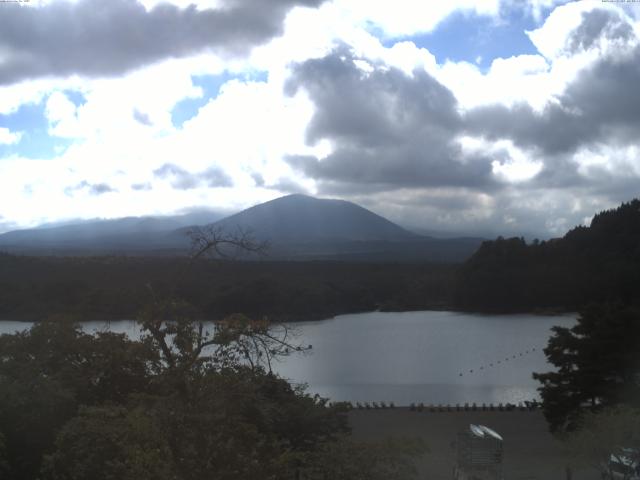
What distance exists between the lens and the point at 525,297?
40562 mm

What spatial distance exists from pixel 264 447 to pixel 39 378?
3.48 metres

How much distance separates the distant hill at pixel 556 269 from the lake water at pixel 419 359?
4.18 metres

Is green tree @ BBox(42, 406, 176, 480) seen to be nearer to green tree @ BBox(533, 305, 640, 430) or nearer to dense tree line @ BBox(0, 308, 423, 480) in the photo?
dense tree line @ BBox(0, 308, 423, 480)

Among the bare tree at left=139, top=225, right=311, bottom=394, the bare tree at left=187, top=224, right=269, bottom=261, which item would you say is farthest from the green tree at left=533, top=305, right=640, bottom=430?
the bare tree at left=187, top=224, right=269, bottom=261

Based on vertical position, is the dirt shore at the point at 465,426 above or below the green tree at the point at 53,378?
below

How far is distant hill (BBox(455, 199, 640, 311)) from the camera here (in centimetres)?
3891

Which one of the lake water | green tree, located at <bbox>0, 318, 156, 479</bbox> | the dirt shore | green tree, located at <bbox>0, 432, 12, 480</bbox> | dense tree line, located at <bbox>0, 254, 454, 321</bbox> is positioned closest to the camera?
green tree, located at <bbox>0, 432, 12, 480</bbox>

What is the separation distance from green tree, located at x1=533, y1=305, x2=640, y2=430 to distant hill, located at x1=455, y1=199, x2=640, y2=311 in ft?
90.0

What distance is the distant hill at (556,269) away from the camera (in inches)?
1532

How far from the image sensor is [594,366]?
36.9ft

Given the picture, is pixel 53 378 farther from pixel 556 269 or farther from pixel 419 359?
pixel 556 269

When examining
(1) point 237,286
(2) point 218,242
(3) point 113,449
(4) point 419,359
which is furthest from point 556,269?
(3) point 113,449

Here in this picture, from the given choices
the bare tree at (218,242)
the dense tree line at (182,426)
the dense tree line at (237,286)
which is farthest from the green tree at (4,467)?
the dense tree line at (237,286)

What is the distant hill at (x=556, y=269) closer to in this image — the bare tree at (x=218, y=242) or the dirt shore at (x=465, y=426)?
the dirt shore at (x=465, y=426)
